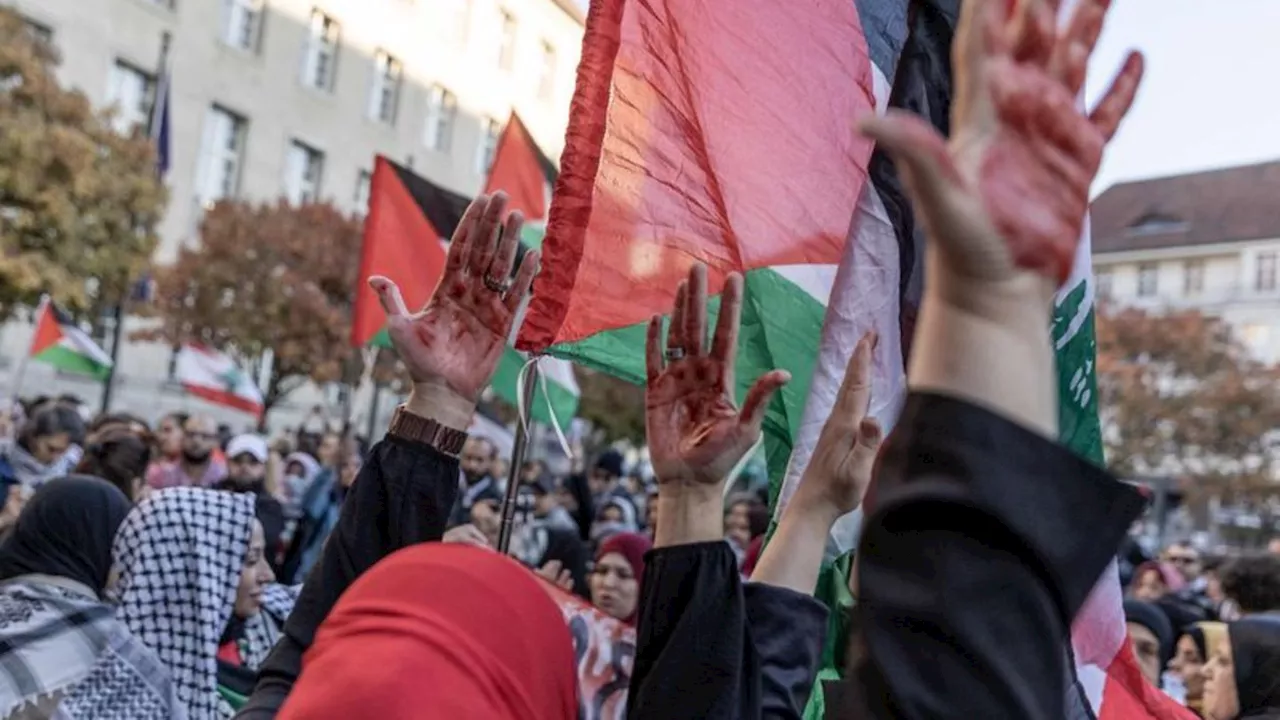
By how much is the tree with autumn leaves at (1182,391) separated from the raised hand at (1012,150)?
125 ft

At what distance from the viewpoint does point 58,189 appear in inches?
682

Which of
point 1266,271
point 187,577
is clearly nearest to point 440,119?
point 187,577

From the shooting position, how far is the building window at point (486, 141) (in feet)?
119

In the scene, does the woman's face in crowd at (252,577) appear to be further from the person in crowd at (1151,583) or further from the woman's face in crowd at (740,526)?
the person in crowd at (1151,583)

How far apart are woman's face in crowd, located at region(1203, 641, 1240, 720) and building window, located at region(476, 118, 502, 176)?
3375 cm

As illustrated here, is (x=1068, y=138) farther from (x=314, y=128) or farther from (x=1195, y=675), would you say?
(x=314, y=128)

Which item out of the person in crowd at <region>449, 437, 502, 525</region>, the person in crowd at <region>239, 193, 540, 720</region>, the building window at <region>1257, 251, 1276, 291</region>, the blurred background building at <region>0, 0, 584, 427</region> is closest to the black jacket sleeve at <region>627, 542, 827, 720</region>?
the person in crowd at <region>239, 193, 540, 720</region>

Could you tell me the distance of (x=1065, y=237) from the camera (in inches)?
37.7

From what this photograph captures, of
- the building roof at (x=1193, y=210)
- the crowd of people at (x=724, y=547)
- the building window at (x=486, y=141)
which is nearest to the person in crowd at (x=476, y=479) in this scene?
the crowd of people at (x=724, y=547)

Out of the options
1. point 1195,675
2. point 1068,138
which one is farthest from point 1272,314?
point 1068,138

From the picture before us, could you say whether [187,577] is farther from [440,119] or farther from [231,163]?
[440,119]

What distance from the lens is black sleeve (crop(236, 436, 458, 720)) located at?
2330 mm

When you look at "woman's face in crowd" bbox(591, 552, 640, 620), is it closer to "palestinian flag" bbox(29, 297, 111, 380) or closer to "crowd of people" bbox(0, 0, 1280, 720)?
"crowd of people" bbox(0, 0, 1280, 720)

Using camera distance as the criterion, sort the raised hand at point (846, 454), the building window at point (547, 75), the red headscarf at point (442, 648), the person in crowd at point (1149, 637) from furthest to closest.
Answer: the building window at point (547, 75), the person in crowd at point (1149, 637), the raised hand at point (846, 454), the red headscarf at point (442, 648)
